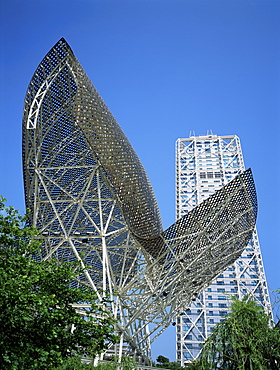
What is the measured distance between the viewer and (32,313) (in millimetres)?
10750

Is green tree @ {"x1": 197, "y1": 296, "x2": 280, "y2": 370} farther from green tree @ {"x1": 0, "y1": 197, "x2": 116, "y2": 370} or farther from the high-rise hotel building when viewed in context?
the high-rise hotel building

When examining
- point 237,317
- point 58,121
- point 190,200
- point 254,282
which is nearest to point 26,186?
point 58,121

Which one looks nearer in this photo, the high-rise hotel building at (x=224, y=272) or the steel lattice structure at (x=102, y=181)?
the steel lattice structure at (x=102, y=181)

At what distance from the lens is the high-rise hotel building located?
5075 centimetres

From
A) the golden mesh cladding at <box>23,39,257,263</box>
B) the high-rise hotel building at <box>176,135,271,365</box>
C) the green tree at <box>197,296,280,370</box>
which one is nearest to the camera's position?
the green tree at <box>197,296,280,370</box>

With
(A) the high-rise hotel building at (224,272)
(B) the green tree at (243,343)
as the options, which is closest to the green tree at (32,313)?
(B) the green tree at (243,343)

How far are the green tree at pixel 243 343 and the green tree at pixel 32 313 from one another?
10.7ft

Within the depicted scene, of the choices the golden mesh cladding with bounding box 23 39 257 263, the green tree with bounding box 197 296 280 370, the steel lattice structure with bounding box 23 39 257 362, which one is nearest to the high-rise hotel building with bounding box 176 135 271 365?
the steel lattice structure with bounding box 23 39 257 362

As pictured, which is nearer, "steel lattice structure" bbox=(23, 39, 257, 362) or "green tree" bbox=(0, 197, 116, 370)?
"green tree" bbox=(0, 197, 116, 370)

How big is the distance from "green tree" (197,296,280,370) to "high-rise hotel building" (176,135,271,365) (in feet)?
99.9

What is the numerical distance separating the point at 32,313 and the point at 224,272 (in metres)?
47.6

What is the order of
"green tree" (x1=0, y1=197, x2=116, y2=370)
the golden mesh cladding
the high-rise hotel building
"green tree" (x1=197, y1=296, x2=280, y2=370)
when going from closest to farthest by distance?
"green tree" (x1=0, y1=197, x2=116, y2=370) → "green tree" (x1=197, y1=296, x2=280, y2=370) → the golden mesh cladding → the high-rise hotel building

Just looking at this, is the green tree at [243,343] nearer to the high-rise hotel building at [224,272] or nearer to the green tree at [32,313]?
the green tree at [32,313]

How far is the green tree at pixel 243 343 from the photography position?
35.5 ft
